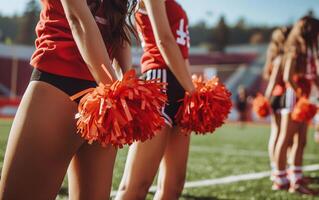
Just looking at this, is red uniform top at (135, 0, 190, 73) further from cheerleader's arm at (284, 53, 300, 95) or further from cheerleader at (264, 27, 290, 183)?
cheerleader at (264, 27, 290, 183)

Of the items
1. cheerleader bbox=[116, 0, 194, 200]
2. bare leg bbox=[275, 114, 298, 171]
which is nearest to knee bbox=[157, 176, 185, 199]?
cheerleader bbox=[116, 0, 194, 200]

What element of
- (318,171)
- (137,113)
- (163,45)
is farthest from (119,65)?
(318,171)

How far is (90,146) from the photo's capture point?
1697 millimetres

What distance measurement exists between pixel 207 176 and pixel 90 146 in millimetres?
4057

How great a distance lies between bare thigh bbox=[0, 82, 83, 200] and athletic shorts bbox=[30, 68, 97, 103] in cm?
2

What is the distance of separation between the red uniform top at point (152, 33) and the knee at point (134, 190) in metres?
0.67

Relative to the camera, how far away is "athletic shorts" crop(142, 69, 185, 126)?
2.34 metres

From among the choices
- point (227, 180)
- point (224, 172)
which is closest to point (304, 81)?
point (227, 180)

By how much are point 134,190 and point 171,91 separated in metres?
0.59

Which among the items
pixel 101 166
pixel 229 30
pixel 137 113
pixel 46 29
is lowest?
pixel 101 166

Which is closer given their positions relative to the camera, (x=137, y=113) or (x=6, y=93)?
(x=137, y=113)

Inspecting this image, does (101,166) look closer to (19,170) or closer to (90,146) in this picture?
(90,146)

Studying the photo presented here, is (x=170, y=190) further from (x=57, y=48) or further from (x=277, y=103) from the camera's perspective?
(x=277, y=103)

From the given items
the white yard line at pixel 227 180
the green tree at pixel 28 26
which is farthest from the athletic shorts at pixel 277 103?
the green tree at pixel 28 26
